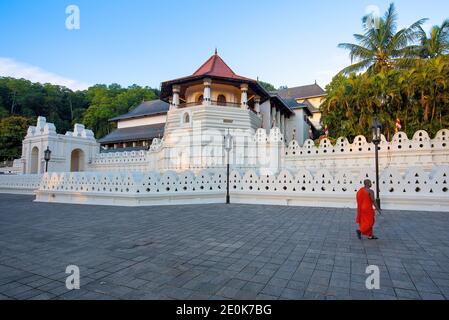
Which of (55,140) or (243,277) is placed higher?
(55,140)

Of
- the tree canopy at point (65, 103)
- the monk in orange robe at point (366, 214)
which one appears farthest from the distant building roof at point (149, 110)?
the monk in orange robe at point (366, 214)

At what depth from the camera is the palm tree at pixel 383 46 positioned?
2008 centimetres

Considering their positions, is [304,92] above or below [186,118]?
above

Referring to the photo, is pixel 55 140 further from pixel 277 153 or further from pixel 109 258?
pixel 109 258

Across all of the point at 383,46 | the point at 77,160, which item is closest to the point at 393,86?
the point at 383,46

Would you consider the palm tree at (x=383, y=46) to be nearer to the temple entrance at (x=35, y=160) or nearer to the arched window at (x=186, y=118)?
the arched window at (x=186, y=118)

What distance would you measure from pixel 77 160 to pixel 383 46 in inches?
1362

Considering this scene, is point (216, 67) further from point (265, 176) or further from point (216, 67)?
point (265, 176)

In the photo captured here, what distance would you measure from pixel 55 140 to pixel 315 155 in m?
26.9

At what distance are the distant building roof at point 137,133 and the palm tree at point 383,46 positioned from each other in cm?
2308

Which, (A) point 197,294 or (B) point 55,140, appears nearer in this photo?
(A) point 197,294

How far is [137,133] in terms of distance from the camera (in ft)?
113
